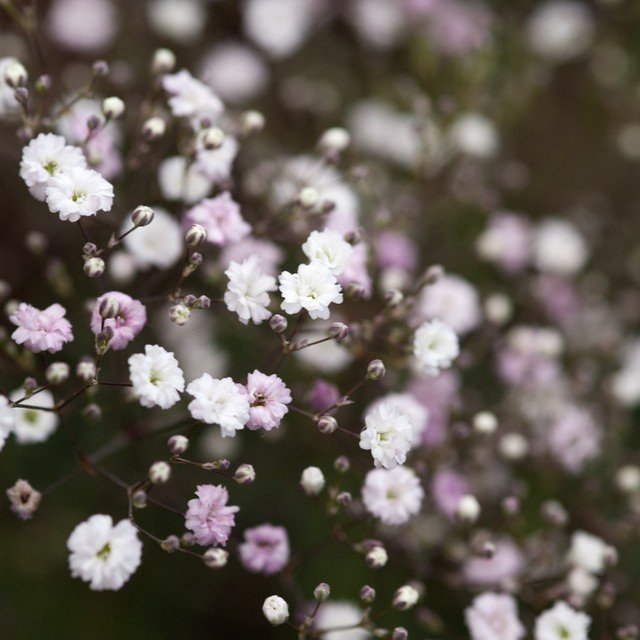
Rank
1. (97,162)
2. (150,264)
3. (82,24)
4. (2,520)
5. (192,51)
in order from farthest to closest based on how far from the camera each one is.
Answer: (192,51) → (82,24) → (2,520) → (150,264) → (97,162)

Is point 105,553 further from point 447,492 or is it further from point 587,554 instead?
point 587,554

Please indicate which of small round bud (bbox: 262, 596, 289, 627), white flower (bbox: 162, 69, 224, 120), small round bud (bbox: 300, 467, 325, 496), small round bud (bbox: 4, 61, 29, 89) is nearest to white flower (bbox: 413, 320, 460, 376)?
small round bud (bbox: 300, 467, 325, 496)

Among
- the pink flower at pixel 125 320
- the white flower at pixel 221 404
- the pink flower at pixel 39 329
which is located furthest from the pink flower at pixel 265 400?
the pink flower at pixel 39 329

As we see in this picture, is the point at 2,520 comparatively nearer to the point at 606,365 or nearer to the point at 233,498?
the point at 233,498

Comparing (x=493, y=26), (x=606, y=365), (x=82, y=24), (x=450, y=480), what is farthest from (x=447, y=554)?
(x=82, y=24)

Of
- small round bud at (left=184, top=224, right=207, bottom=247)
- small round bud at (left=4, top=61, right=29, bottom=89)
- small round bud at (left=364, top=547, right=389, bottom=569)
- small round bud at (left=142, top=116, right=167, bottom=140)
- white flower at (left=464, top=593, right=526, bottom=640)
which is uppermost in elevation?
small round bud at (left=4, top=61, right=29, bottom=89)

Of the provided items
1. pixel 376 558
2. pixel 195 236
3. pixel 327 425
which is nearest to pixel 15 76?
pixel 195 236

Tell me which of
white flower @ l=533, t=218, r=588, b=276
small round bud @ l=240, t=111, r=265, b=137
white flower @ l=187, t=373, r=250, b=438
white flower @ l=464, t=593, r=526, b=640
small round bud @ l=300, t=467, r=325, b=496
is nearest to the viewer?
white flower @ l=187, t=373, r=250, b=438

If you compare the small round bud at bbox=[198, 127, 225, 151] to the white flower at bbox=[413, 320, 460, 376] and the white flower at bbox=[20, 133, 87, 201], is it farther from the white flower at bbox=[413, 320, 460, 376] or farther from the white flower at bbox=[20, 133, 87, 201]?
the white flower at bbox=[413, 320, 460, 376]
